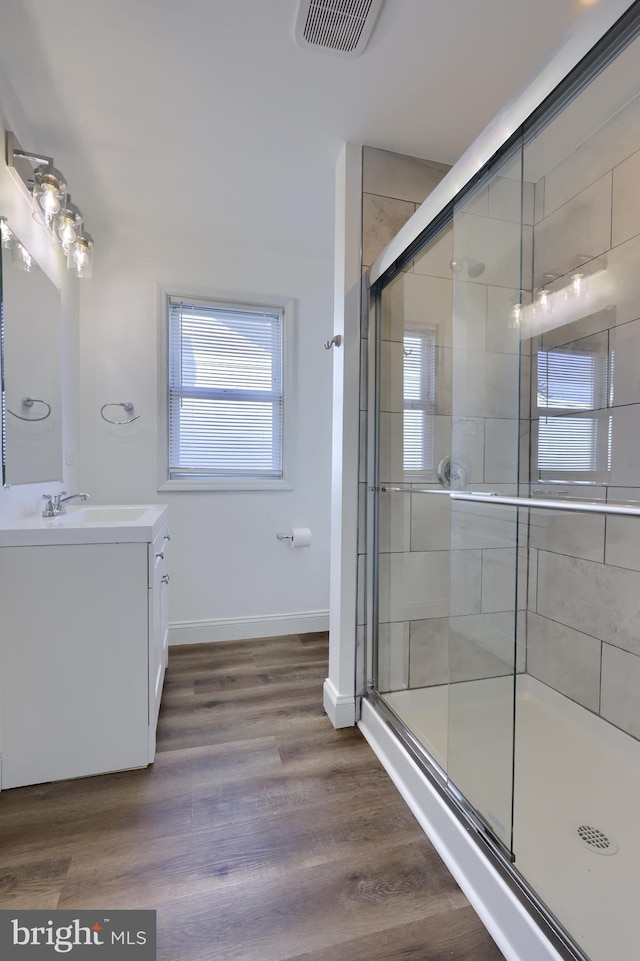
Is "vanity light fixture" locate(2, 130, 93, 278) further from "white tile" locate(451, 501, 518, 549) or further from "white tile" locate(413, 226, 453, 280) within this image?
"white tile" locate(451, 501, 518, 549)

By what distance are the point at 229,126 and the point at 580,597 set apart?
2.42 metres

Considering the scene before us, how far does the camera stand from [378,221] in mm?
1859

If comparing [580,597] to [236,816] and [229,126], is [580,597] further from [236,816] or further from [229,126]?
[229,126]

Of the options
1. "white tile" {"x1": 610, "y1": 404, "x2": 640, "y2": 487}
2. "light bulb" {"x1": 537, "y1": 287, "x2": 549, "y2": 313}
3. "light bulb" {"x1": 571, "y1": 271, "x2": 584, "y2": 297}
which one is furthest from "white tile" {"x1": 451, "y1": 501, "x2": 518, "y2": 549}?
"light bulb" {"x1": 571, "y1": 271, "x2": 584, "y2": 297}

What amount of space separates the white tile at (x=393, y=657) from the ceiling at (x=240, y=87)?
6.83ft

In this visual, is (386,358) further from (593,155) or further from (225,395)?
(225,395)

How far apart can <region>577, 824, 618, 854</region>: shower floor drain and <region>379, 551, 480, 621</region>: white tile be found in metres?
0.71

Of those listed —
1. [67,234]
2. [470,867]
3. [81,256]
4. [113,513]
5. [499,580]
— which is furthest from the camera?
[113,513]

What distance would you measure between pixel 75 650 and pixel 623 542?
Answer: 206cm

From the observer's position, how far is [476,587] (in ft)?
4.15

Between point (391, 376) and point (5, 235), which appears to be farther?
point (391, 376)

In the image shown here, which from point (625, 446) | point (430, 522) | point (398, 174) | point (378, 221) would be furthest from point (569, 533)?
point (398, 174)

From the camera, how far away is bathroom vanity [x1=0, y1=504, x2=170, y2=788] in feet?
4.80

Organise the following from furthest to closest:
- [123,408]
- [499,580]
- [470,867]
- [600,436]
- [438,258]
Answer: [123,408] → [600,436] → [438,258] → [499,580] → [470,867]
